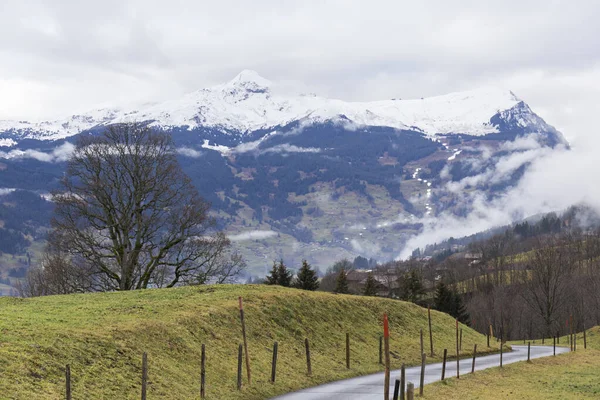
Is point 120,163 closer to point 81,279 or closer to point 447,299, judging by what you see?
point 81,279

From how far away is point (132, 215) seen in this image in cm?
6162

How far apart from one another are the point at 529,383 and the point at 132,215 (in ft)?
122

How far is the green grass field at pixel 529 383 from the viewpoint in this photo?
34.0 metres

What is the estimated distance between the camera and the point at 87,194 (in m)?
60.0

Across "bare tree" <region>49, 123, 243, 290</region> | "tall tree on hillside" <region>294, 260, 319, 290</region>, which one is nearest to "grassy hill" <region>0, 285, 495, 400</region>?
"bare tree" <region>49, 123, 243, 290</region>

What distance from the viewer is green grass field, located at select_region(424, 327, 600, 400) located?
34.0 meters

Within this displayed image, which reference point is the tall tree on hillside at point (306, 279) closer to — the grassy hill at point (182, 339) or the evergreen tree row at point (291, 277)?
the evergreen tree row at point (291, 277)

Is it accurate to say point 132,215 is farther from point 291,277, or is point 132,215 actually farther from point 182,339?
point 291,277

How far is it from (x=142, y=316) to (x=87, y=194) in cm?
2656

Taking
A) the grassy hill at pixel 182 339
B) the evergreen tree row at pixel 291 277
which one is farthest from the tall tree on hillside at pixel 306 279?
the grassy hill at pixel 182 339

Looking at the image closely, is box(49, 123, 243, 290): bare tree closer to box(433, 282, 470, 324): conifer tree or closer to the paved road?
the paved road

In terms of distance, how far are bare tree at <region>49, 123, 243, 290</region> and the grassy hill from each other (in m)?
12.9

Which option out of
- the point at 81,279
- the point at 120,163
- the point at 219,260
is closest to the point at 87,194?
the point at 120,163

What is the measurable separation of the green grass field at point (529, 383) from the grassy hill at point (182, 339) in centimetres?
640
